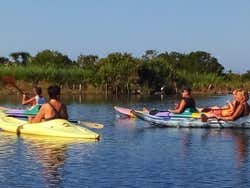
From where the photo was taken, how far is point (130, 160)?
15.4 m

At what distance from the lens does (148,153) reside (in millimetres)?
16672

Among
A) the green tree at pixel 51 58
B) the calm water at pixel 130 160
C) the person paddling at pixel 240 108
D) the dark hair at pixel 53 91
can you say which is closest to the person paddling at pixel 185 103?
the person paddling at pixel 240 108

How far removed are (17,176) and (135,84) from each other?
52422mm

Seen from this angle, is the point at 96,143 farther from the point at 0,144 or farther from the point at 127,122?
the point at 127,122

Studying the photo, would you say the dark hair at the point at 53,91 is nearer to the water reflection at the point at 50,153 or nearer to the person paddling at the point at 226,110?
the water reflection at the point at 50,153

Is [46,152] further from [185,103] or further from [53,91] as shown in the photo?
[185,103]

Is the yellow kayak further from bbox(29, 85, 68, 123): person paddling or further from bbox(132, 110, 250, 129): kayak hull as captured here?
bbox(132, 110, 250, 129): kayak hull

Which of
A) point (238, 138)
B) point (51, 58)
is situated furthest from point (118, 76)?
point (238, 138)

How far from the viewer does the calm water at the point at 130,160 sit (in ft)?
42.0

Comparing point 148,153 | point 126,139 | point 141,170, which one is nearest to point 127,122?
point 126,139

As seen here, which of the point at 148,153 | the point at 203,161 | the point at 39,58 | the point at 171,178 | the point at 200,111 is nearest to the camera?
the point at 171,178

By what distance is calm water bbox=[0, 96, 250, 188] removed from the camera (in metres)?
12.8

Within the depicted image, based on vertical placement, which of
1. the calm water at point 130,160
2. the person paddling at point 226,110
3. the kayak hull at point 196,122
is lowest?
the calm water at point 130,160

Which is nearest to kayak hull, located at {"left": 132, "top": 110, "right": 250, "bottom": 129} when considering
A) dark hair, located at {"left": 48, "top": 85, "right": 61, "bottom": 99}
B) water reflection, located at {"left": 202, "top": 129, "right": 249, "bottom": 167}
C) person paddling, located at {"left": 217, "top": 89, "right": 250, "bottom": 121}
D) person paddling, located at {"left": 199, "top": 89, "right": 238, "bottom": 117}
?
person paddling, located at {"left": 217, "top": 89, "right": 250, "bottom": 121}
